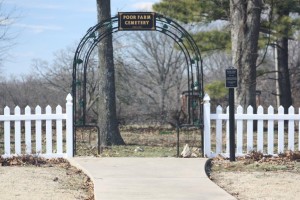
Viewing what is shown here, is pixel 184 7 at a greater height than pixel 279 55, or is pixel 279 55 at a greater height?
pixel 184 7

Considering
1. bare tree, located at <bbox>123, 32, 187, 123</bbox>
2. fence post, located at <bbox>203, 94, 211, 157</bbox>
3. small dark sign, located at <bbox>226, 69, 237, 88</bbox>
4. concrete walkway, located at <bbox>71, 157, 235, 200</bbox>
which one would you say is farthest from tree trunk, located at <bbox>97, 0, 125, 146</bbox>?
bare tree, located at <bbox>123, 32, 187, 123</bbox>

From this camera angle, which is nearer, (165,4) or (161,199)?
(161,199)

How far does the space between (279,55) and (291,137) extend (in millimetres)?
14295

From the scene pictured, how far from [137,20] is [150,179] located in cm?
A: 426

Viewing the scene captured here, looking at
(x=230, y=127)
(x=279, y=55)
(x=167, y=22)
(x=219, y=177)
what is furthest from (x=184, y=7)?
(x=219, y=177)

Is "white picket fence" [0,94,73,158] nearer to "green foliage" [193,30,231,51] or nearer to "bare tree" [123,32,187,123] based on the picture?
"green foliage" [193,30,231,51]

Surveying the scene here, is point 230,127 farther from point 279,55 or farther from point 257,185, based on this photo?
point 279,55

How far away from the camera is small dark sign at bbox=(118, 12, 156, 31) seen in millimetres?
11383

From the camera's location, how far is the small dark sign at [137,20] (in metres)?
11.4

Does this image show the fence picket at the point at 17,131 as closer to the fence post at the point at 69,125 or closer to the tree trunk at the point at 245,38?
the fence post at the point at 69,125

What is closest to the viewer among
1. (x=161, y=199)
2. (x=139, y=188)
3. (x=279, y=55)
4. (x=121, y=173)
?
(x=161, y=199)

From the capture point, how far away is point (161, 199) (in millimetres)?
6984

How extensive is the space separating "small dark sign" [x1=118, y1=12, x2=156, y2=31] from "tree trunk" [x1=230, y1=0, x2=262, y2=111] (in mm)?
6248

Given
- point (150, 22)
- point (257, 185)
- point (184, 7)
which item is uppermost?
point (184, 7)
